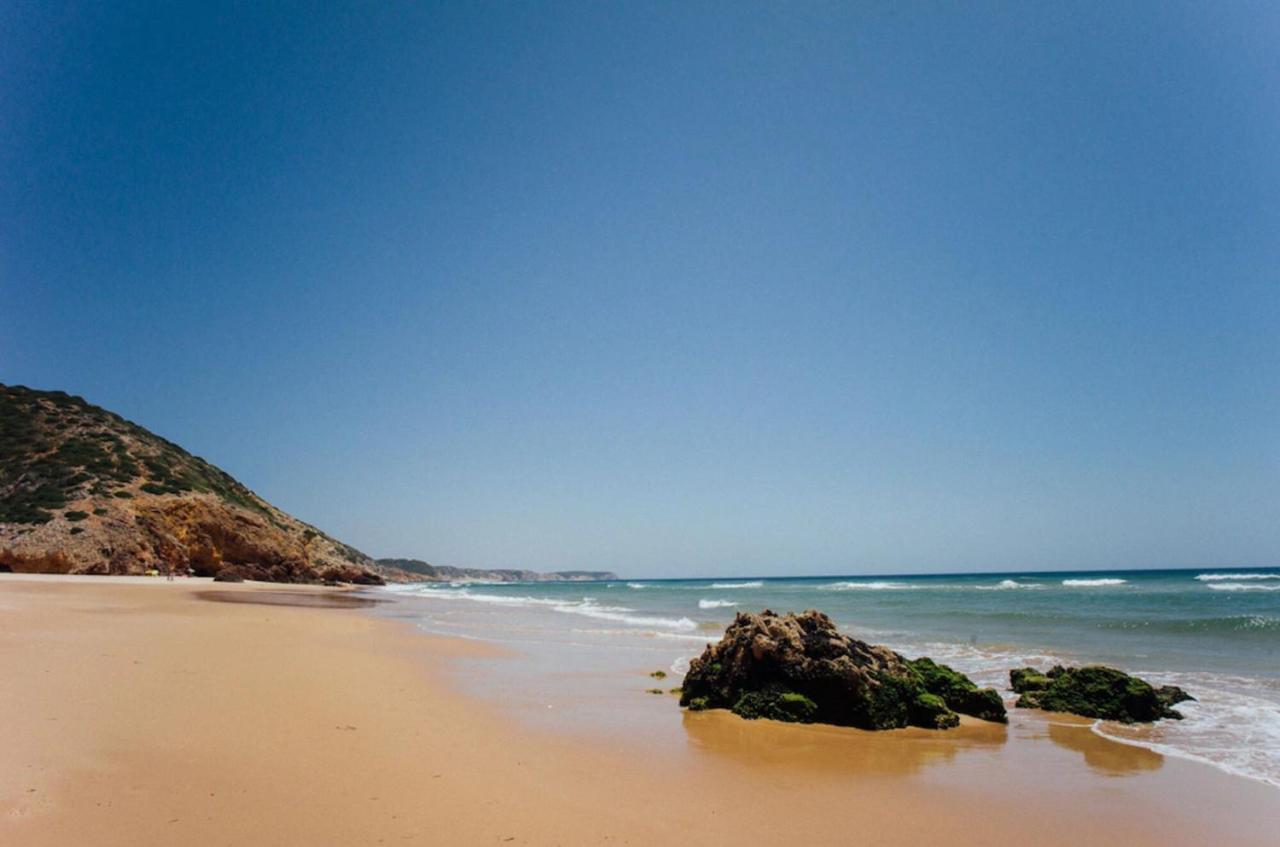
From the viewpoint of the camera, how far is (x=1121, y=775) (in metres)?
7.09

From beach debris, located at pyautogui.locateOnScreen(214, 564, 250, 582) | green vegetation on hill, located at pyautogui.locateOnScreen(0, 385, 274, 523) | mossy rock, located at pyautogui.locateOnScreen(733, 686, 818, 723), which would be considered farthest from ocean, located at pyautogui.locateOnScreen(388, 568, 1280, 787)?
green vegetation on hill, located at pyautogui.locateOnScreen(0, 385, 274, 523)

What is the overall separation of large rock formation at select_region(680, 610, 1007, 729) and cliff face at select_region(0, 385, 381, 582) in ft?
121

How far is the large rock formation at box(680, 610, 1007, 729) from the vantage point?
9.31 meters

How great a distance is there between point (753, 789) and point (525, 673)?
24.5 feet

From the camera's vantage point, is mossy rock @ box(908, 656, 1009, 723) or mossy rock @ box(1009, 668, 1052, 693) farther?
mossy rock @ box(1009, 668, 1052, 693)

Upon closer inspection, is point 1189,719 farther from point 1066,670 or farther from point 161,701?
point 161,701

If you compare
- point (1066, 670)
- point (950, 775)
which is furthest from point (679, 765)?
point (1066, 670)

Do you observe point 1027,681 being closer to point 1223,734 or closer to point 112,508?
point 1223,734

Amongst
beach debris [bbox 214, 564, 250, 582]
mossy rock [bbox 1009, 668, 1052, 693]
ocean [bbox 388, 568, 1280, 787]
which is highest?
beach debris [bbox 214, 564, 250, 582]

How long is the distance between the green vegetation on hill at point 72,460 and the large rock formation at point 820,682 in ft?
129

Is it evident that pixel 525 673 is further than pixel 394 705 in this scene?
Yes

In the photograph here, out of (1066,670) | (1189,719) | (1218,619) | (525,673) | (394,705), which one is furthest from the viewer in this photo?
(1218,619)

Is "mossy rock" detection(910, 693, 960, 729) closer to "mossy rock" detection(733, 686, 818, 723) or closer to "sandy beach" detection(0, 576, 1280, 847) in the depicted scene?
"sandy beach" detection(0, 576, 1280, 847)

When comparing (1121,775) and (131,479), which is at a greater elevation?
(131,479)
